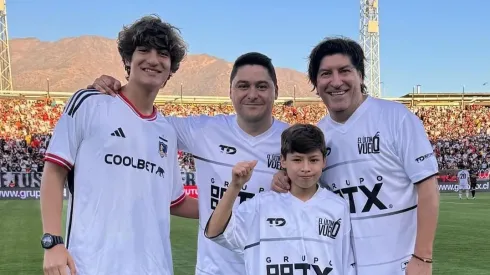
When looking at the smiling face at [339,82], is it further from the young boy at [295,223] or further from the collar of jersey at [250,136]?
the collar of jersey at [250,136]

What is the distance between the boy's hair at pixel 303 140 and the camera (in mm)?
3318

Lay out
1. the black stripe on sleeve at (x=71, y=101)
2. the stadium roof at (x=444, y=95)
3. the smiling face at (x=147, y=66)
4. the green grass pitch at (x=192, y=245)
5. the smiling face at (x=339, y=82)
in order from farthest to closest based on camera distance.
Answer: the stadium roof at (x=444, y=95) → the green grass pitch at (x=192, y=245) → the smiling face at (x=339, y=82) → the smiling face at (x=147, y=66) → the black stripe on sleeve at (x=71, y=101)

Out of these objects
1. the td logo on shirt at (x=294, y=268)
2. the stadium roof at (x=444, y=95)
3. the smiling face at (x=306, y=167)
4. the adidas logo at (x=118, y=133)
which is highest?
the stadium roof at (x=444, y=95)

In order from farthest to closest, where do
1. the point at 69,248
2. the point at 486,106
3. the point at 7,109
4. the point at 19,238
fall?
the point at 486,106, the point at 7,109, the point at 19,238, the point at 69,248

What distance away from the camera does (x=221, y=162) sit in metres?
3.94

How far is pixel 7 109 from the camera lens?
143 ft

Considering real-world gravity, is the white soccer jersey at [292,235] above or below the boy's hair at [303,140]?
below

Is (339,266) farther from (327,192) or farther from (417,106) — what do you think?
(417,106)

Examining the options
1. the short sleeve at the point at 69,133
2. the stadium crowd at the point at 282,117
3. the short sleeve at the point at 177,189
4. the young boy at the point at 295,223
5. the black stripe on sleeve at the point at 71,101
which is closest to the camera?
the short sleeve at the point at 69,133

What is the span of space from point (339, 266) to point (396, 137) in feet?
2.84

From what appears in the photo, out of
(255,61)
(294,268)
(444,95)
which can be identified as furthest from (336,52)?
(444,95)

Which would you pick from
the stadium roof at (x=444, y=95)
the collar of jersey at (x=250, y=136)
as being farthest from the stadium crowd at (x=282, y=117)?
the collar of jersey at (x=250, y=136)

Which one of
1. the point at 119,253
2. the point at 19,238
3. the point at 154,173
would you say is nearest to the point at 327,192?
the point at 154,173

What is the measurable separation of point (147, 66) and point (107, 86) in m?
0.28
